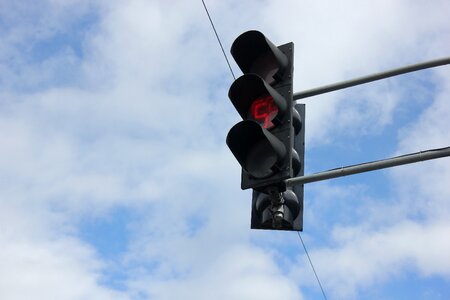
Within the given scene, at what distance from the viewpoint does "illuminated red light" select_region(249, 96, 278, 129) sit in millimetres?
4536

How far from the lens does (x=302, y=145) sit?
4840 mm

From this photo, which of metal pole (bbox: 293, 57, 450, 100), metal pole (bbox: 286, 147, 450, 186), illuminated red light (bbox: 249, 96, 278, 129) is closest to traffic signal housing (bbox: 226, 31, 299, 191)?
illuminated red light (bbox: 249, 96, 278, 129)

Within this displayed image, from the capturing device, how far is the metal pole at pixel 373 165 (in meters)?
4.30

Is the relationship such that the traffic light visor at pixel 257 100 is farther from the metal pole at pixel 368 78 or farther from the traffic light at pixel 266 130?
the metal pole at pixel 368 78

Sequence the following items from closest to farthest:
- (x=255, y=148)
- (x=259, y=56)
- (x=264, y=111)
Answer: (x=255, y=148), (x=264, y=111), (x=259, y=56)

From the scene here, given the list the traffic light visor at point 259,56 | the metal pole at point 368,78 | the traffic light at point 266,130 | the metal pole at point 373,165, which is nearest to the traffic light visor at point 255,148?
the traffic light at point 266,130

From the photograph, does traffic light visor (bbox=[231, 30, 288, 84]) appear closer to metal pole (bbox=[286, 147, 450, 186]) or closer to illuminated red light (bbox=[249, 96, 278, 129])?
illuminated red light (bbox=[249, 96, 278, 129])

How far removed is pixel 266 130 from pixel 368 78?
1.25 metres

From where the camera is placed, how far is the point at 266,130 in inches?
169

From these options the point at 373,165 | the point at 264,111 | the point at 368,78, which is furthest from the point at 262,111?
the point at 368,78

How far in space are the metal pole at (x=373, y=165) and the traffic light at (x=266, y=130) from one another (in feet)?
0.54

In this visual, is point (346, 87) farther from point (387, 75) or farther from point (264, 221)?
point (264, 221)

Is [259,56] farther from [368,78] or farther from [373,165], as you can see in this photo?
[373,165]

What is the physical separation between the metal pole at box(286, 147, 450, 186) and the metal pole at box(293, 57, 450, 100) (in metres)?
0.82
